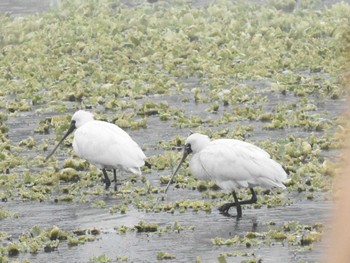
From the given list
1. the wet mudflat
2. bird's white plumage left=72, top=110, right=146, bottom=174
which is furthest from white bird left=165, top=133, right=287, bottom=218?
bird's white plumage left=72, top=110, right=146, bottom=174

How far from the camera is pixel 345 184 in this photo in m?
0.92

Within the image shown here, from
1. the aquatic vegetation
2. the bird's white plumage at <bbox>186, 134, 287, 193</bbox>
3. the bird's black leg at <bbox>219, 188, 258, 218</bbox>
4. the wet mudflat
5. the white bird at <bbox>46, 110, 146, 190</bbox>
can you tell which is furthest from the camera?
the white bird at <bbox>46, 110, 146, 190</bbox>

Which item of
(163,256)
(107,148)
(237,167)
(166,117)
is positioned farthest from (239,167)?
(166,117)

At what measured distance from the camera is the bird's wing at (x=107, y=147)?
11109 mm

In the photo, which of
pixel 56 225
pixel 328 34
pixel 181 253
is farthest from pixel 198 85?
pixel 181 253

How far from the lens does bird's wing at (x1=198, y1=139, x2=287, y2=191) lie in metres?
9.63

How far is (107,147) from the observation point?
1128 centimetres

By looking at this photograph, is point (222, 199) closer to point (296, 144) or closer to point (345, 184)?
point (296, 144)

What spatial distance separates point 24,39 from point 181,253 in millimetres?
14477

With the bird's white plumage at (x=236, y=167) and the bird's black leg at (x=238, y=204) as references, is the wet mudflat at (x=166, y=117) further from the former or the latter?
the bird's white plumage at (x=236, y=167)

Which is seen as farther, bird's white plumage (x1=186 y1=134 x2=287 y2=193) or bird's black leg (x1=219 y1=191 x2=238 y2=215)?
bird's black leg (x1=219 y1=191 x2=238 y2=215)

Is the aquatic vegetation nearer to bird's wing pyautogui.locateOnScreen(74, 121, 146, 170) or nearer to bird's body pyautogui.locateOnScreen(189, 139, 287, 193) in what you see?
bird's body pyautogui.locateOnScreen(189, 139, 287, 193)

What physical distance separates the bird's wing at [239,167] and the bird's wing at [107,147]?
1.16m

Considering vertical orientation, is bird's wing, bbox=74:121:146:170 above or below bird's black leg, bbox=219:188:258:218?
above
